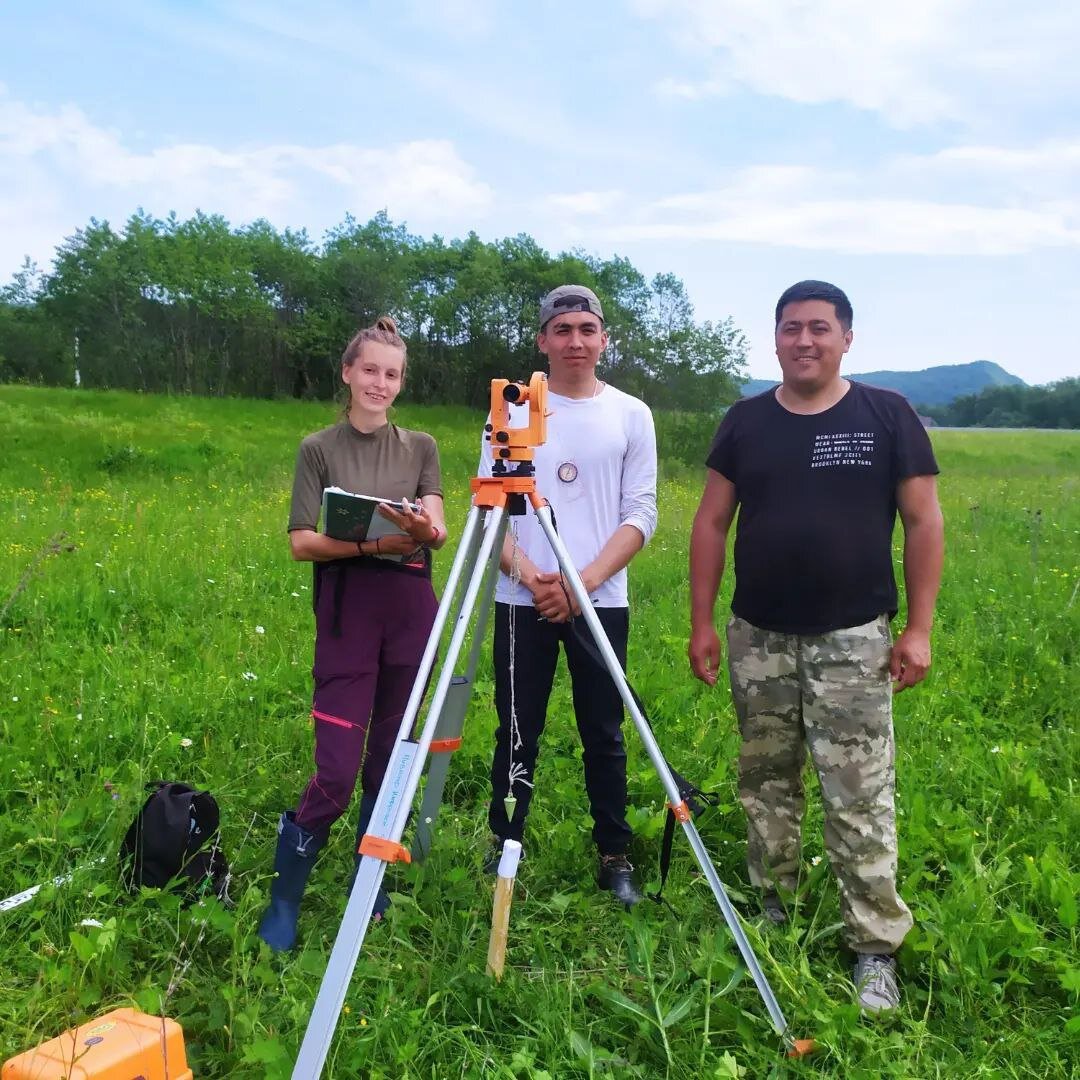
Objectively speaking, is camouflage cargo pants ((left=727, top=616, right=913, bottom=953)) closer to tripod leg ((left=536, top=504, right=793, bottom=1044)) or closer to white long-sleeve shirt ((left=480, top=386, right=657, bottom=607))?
tripod leg ((left=536, top=504, right=793, bottom=1044))

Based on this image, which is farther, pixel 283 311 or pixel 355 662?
pixel 283 311

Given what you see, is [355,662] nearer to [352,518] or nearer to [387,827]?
[352,518]

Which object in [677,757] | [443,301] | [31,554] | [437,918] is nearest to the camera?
[437,918]

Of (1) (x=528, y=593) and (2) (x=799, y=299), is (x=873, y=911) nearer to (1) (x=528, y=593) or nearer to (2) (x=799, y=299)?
(1) (x=528, y=593)

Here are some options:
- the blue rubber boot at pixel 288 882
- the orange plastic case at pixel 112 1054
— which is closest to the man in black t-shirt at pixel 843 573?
the blue rubber boot at pixel 288 882

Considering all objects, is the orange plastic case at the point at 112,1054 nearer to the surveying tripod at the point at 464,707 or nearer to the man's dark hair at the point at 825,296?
the surveying tripod at the point at 464,707

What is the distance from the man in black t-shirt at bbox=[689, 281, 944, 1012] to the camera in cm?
257

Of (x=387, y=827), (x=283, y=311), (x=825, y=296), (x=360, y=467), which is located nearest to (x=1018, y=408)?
(x=283, y=311)

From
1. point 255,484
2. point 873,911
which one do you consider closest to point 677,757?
point 873,911

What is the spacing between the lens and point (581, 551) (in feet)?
9.61

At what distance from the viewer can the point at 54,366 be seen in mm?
42469

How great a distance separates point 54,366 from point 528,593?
47961mm

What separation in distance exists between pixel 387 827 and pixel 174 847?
1.34 m

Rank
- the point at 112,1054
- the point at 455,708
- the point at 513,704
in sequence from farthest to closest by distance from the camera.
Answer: the point at 513,704, the point at 455,708, the point at 112,1054
